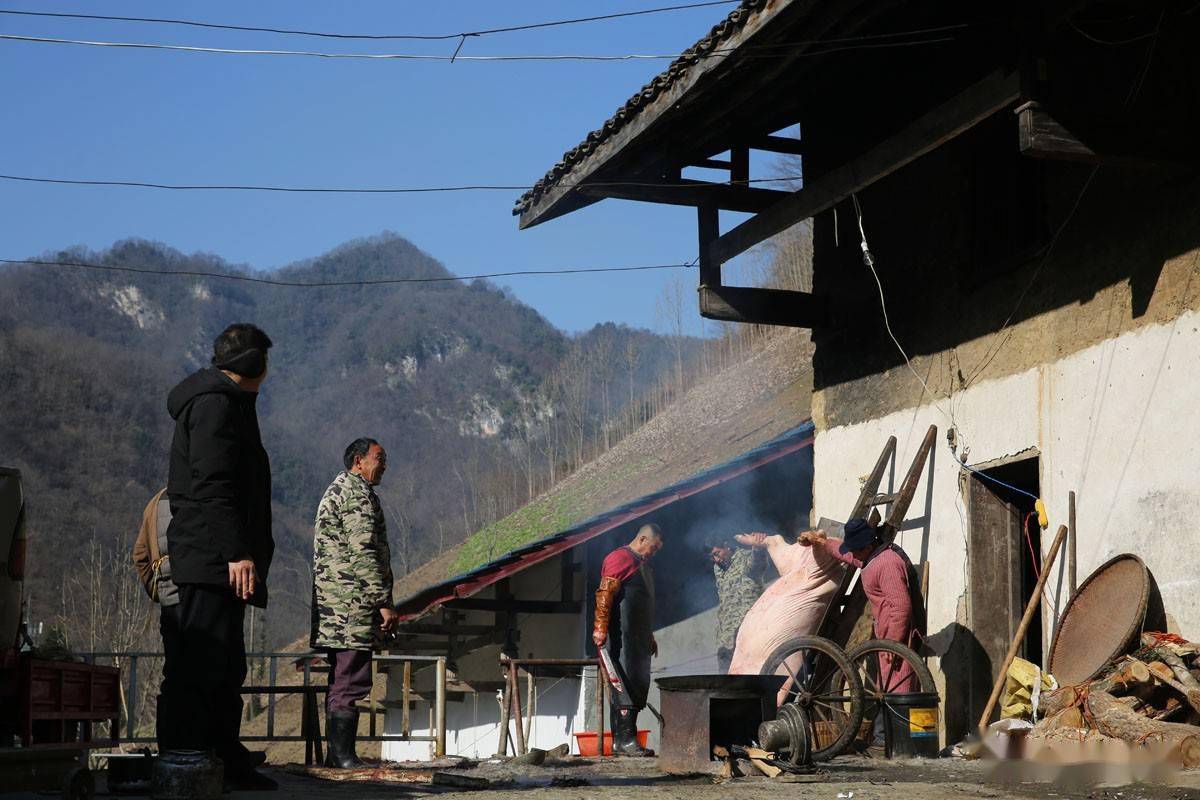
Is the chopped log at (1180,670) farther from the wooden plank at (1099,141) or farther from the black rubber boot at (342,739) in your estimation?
the black rubber boot at (342,739)

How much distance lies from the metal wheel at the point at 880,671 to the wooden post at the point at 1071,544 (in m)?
1.06

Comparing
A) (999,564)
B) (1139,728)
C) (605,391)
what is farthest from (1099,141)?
(605,391)

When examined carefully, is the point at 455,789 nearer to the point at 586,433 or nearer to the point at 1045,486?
the point at 1045,486

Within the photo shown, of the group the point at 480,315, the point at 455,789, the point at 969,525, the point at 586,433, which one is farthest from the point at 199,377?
the point at 480,315

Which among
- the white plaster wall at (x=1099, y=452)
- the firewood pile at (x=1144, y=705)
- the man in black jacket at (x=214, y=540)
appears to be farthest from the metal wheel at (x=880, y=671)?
the man in black jacket at (x=214, y=540)

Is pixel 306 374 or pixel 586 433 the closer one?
pixel 586 433

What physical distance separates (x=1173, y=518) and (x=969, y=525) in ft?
7.11

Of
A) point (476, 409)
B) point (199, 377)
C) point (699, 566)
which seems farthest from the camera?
point (476, 409)

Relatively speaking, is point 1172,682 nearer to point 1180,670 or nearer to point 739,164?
point 1180,670

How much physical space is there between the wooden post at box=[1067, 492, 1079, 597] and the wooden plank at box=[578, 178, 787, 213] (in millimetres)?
3917

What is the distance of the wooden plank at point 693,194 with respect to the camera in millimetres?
11984

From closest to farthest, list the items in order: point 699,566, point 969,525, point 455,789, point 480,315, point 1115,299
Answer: point 455,789
point 1115,299
point 969,525
point 699,566
point 480,315

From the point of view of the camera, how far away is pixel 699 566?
16.5 metres

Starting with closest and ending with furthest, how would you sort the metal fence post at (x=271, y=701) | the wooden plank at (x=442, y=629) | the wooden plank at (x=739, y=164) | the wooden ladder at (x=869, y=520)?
the wooden ladder at (x=869, y=520) < the wooden plank at (x=739, y=164) < the metal fence post at (x=271, y=701) < the wooden plank at (x=442, y=629)
